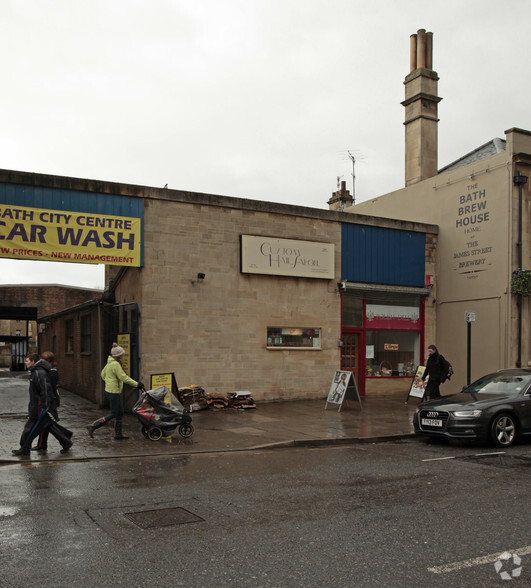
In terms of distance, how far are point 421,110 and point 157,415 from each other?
17.0 m

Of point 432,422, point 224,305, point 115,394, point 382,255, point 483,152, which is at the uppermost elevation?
point 483,152

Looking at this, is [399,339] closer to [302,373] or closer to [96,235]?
[302,373]

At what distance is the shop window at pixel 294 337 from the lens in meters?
17.3

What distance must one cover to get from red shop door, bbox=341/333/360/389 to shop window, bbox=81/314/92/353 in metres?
8.05

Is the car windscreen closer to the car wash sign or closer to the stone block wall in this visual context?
the stone block wall

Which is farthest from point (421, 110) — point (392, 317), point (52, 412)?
point (52, 412)

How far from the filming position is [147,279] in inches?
605

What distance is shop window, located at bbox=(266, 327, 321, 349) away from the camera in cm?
1734

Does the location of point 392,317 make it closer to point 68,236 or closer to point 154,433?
point 68,236

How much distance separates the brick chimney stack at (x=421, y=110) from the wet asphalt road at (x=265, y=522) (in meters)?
15.6

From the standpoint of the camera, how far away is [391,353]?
1967cm

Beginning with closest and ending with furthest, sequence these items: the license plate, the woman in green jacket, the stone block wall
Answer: the license plate, the woman in green jacket, the stone block wall

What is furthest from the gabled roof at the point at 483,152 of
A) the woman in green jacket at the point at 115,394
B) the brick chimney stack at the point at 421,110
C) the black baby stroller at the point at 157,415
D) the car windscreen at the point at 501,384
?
the woman in green jacket at the point at 115,394

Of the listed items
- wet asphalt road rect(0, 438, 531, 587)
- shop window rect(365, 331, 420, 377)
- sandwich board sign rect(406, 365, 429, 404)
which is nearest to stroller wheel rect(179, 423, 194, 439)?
→ wet asphalt road rect(0, 438, 531, 587)
